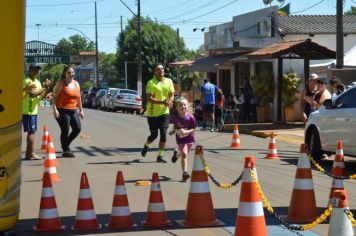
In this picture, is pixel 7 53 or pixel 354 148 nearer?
pixel 7 53

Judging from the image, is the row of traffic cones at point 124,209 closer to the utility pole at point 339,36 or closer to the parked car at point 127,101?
the utility pole at point 339,36

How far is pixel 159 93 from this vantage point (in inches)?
495

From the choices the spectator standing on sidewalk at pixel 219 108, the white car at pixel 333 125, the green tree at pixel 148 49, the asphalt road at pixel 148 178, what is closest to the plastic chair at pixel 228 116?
the spectator standing on sidewalk at pixel 219 108

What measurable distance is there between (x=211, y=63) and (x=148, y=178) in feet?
76.6

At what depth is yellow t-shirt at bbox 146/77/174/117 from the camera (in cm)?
1258

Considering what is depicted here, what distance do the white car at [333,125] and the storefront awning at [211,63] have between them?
63.2 ft

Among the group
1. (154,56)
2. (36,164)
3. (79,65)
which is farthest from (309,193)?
(79,65)

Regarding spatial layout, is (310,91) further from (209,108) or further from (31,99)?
(209,108)

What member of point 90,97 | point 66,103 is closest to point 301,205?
point 66,103

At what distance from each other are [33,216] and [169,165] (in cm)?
491

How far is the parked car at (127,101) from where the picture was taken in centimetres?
4197

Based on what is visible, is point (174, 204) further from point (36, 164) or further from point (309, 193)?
point (36, 164)

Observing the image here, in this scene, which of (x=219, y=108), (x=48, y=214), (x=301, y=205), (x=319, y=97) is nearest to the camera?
(x=48, y=214)

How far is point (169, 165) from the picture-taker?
1280 cm
